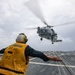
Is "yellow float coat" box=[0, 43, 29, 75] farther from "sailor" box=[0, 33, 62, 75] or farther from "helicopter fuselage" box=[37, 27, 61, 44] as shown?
"helicopter fuselage" box=[37, 27, 61, 44]

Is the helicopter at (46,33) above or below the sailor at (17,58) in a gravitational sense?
above

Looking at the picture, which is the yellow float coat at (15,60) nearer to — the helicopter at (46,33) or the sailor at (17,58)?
the sailor at (17,58)

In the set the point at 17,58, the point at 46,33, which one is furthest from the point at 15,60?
the point at 46,33

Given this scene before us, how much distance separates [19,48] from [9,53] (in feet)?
1.13

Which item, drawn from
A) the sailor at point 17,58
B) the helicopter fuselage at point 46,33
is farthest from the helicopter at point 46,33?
the sailor at point 17,58

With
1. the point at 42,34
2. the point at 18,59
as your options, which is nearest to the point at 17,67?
the point at 18,59

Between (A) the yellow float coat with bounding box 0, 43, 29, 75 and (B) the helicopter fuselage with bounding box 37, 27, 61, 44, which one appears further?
(B) the helicopter fuselage with bounding box 37, 27, 61, 44

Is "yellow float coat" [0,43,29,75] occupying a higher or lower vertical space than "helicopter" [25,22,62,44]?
lower

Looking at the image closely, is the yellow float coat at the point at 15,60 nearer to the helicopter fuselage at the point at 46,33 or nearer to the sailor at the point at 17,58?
the sailor at the point at 17,58

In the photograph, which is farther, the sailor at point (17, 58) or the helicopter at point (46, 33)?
the helicopter at point (46, 33)

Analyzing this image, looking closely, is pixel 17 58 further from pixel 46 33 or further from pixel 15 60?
pixel 46 33

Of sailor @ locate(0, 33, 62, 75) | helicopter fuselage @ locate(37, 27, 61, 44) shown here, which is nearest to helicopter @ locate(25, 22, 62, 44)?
helicopter fuselage @ locate(37, 27, 61, 44)

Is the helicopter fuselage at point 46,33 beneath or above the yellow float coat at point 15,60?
above

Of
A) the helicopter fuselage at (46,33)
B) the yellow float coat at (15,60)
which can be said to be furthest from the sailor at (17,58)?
the helicopter fuselage at (46,33)
